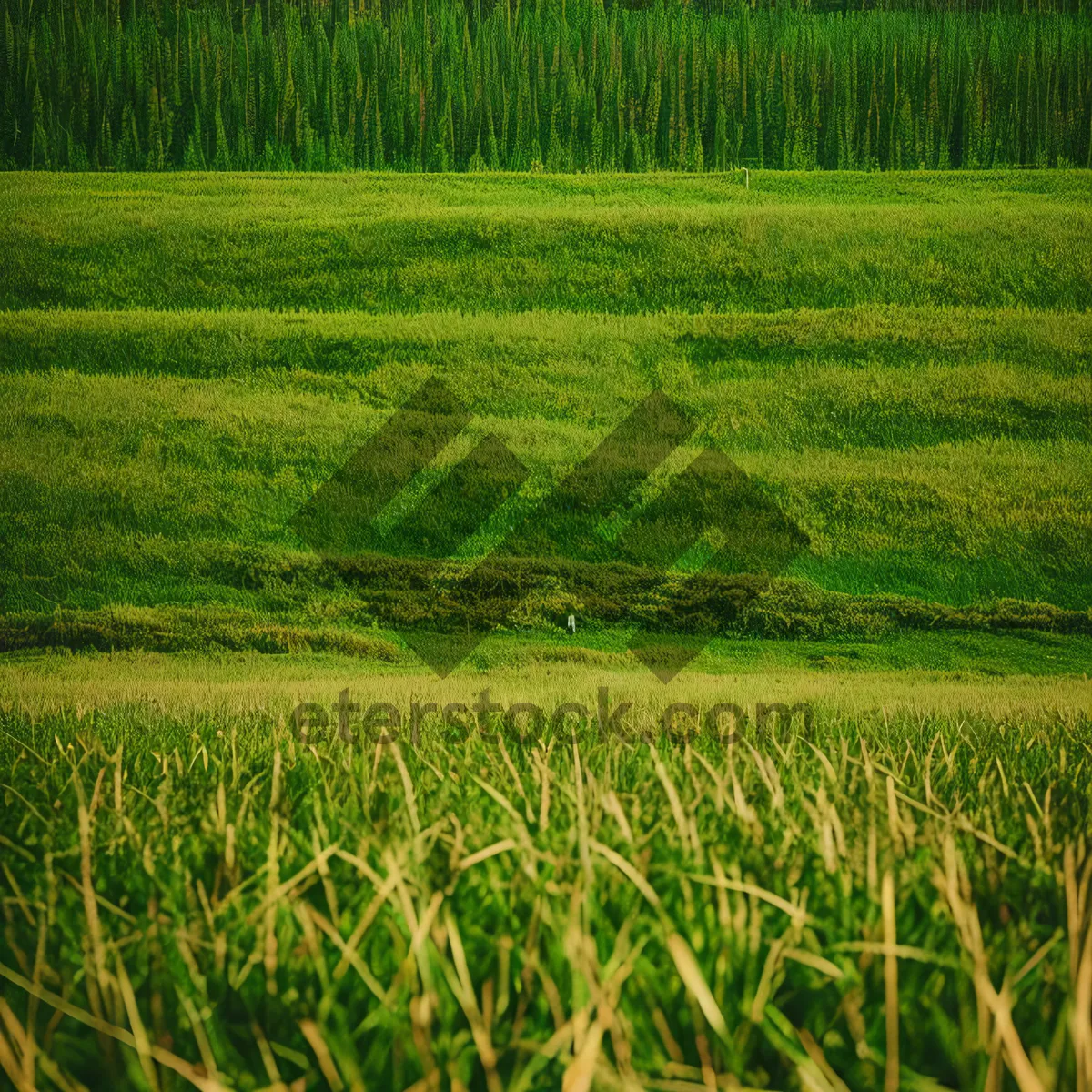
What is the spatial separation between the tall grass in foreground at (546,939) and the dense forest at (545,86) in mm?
12504

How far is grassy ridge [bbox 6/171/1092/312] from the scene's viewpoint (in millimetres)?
12539

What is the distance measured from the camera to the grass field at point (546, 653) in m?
1.02

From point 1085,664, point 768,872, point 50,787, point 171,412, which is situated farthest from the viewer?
point 171,412

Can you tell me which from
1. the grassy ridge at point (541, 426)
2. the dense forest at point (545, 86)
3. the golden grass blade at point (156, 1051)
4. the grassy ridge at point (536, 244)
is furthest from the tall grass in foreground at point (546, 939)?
the dense forest at point (545, 86)

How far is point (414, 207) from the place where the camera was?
45.1 feet

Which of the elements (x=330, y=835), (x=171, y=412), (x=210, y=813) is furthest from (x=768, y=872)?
(x=171, y=412)

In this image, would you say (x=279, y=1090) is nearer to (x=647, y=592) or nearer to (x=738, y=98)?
(x=647, y=592)

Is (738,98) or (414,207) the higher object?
(738,98)

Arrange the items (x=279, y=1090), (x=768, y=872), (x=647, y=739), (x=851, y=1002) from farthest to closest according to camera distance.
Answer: (x=647, y=739)
(x=768, y=872)
(x=851, y=1002)
(x=279, y=1090)

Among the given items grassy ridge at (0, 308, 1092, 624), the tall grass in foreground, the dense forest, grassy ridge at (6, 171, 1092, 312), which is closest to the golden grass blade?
the tall grass in foreground

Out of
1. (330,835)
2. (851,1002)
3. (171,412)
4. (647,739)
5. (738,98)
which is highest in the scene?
(738,98)

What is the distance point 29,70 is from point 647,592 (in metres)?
8.86

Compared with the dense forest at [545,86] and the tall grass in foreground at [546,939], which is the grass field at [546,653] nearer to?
the tall grass in foreground at [546,939]

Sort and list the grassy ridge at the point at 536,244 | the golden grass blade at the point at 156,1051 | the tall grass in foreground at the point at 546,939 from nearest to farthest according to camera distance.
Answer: the golden grass blade at the point at 156,1051 < the tall grass in foreground at the point at 546,939 < the grassy ridge at the point at 536,244
